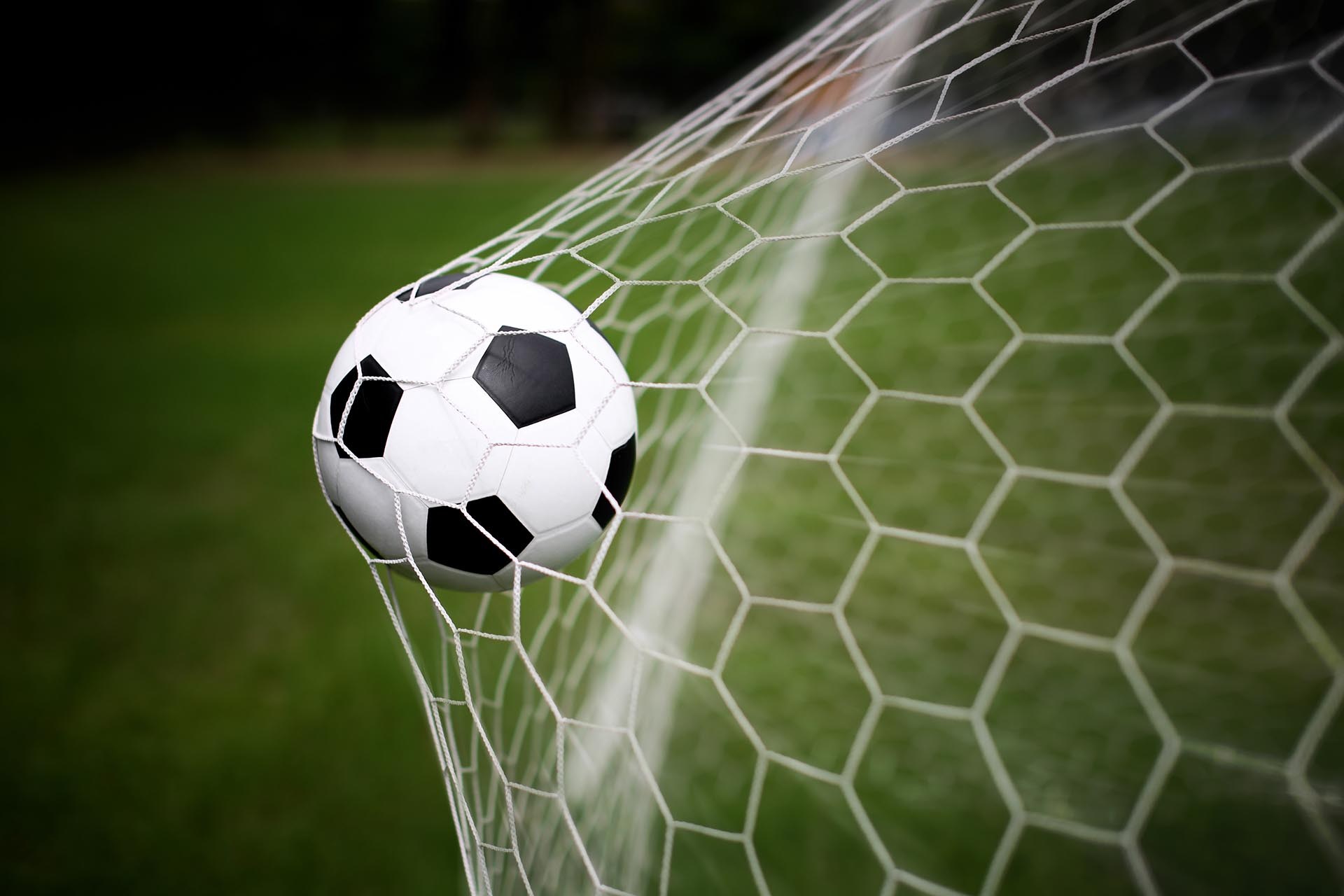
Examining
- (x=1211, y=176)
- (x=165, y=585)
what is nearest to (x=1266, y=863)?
(x=165, y=585)

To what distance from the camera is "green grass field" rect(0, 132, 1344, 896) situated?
1496 mm

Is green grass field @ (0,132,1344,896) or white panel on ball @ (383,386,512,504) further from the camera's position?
green grass field @ (0,132,1344,896)

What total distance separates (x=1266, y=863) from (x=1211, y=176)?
374cm

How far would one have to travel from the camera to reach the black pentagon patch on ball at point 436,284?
46.3 inches

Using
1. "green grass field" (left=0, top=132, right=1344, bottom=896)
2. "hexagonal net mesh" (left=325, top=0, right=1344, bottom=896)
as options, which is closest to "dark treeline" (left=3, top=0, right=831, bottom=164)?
"green grass field" (left=0, top=132, right=1344, bottom=896)

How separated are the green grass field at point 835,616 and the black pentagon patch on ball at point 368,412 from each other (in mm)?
509

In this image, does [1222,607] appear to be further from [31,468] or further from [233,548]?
[31,468]

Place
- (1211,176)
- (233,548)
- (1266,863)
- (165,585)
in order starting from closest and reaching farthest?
(1266,863) < (165,585) < (233,548) < (1211,176)

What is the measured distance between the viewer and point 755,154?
2.26m

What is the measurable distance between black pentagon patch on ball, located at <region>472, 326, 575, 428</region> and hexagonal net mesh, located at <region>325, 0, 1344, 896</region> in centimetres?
9

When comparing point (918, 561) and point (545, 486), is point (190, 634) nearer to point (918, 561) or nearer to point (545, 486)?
point (545, 486)

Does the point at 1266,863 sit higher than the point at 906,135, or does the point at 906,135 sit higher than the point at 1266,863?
the point at 906,135

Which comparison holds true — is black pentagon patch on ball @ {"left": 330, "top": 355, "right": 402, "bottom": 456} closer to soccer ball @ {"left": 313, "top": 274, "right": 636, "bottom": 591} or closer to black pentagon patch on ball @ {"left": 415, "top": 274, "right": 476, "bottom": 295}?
soccer ball @ {"left": 313, "top": 274, "right": 636, "bottom": 591}

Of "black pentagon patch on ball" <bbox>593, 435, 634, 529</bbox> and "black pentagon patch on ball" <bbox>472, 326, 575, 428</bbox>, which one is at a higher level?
"black pentagon patch on ball" <bbox>472, 326, 575, 428</bbox>
